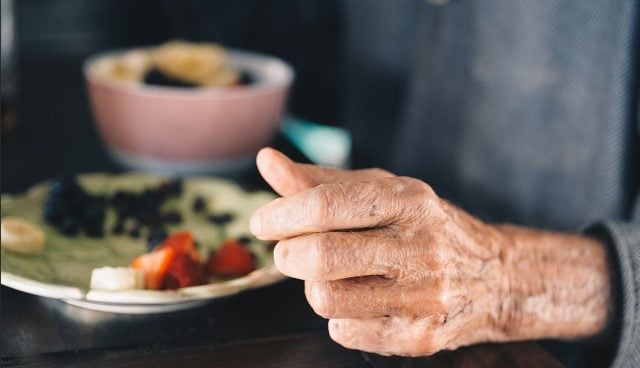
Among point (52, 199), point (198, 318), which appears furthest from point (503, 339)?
point (52, 199)

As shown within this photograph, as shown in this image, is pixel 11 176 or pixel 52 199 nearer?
pixel 52 199

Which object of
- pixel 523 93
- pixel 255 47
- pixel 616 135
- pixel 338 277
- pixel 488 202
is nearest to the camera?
pixel 338 277

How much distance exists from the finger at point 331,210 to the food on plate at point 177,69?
0.69 m

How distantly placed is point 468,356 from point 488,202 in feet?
2.31

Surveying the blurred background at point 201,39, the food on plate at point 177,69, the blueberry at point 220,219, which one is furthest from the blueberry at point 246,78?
the blueberry at point 220,219

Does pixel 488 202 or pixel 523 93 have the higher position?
pixel 523 93

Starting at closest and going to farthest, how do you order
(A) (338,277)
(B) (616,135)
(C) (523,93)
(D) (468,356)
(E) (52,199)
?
(A) (338,277) → (D) (468,356) → (E) (52,199) → (B) (616,135) → (C) (523,93)

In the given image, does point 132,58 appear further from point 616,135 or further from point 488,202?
point 616,135

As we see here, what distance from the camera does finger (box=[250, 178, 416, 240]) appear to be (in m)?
0.67

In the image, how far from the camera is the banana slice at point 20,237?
33.9 inches

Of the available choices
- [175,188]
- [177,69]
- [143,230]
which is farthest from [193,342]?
[177,69]

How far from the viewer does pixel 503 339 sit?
0.81 m

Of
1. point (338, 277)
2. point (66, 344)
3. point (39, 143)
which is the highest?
point (338, 277)

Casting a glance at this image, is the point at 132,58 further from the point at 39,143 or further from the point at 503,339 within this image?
the point at 503,339
